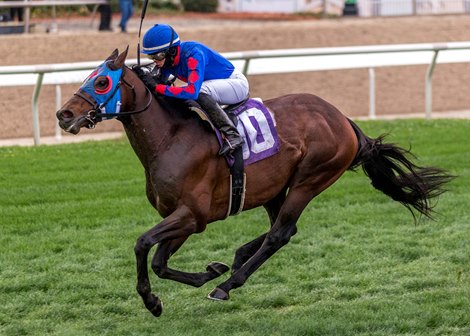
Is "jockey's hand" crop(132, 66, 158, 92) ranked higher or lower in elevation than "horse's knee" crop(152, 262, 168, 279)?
higher

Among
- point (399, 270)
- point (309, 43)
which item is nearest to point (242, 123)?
point (399, 270)

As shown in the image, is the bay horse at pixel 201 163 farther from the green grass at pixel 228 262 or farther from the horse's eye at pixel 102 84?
→ the green grass at pixel 228 262

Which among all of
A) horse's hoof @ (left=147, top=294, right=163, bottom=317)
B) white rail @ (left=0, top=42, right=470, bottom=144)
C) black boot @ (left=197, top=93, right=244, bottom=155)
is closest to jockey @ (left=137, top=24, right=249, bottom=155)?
black boot @ (left=197, top=93, right=244, bottom=155)

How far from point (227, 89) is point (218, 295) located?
1263mm

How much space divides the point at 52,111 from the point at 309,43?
4709 mm

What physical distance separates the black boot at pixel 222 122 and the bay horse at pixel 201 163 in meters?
0.07

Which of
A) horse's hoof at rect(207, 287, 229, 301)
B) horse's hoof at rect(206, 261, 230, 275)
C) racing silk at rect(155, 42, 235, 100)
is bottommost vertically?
horse's hoof at rect(207, 287, 229, 301)

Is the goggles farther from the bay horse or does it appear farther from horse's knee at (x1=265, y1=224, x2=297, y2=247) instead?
horse's knee at (x1=265, y1=224, x2=297, y2=247)

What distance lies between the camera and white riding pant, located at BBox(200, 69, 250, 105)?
667 centimetres

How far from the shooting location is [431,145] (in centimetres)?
1205

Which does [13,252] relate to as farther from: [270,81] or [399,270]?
[270,81]

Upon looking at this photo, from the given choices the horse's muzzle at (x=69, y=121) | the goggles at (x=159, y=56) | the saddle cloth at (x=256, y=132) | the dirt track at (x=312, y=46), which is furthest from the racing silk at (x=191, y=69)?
the dirt track at (x=312, y=46)

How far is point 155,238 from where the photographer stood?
241 inches

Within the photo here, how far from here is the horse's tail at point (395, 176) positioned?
739 cm
